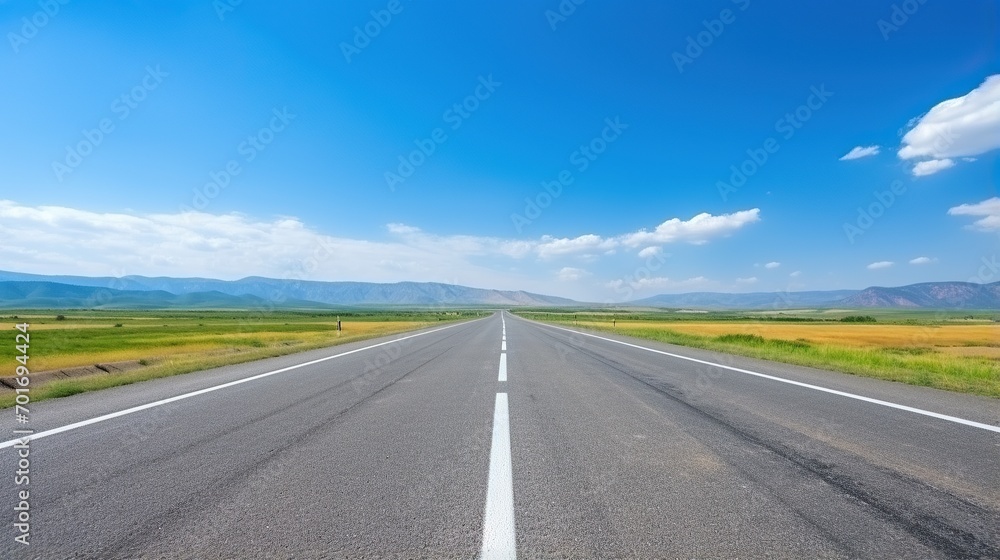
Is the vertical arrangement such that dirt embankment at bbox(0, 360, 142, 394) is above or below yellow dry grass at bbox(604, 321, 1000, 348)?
above

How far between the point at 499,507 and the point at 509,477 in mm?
545

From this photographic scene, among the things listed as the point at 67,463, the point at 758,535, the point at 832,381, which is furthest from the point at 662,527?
the point at 832,381

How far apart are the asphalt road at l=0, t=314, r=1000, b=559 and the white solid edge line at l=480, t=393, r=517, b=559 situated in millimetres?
15

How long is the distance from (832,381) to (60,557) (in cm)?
1083

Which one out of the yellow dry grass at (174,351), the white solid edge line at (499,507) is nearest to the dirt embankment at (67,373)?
the yellow dry grass at (174,351)

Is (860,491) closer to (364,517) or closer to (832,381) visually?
(364,517)

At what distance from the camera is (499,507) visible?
8.96ft

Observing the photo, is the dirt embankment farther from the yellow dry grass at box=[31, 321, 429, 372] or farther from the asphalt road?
the asphalt road

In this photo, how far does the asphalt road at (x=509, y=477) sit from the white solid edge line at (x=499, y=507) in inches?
0.6

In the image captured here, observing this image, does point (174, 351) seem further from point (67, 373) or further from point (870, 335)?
point (870, 335)

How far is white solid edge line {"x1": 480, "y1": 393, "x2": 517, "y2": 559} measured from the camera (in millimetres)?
2250

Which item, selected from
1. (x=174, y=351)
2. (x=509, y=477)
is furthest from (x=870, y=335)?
(x=174, y=351)

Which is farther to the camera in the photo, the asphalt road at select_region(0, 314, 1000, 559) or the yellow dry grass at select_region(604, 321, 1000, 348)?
the yellow dry grass at select_region(604, 321, 1000, 348)

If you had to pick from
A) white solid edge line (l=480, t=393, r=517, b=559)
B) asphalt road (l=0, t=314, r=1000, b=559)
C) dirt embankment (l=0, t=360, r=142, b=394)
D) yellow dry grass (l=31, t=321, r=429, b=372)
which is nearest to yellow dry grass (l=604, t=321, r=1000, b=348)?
yellow dry grass (l=31, t=321, r=429, b=372)
